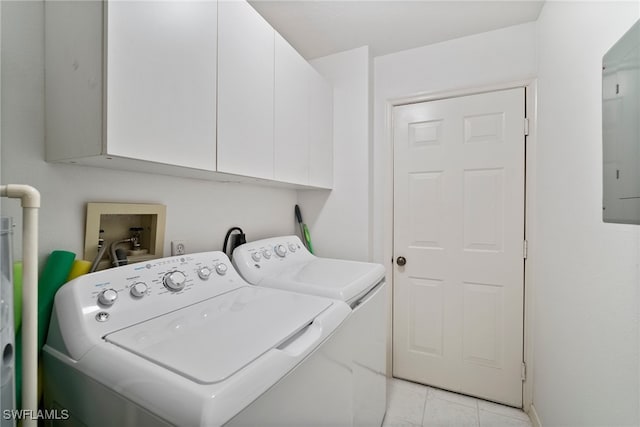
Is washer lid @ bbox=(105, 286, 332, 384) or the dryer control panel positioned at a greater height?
the dryer control panel

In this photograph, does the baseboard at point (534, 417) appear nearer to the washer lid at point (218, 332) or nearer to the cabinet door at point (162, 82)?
the washer lid at point (218, 332)

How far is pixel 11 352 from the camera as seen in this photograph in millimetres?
605

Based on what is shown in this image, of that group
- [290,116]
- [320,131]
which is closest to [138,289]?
[290,116]

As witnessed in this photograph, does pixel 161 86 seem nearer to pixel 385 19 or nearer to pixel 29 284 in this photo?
pixel 29 284

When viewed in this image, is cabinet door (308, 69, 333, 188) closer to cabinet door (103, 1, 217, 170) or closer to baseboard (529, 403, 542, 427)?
cabinet door (103, 1, 217, 170)

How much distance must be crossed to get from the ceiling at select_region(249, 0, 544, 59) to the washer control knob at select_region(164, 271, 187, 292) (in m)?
1.51

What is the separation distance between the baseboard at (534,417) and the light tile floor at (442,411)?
33 millimetres

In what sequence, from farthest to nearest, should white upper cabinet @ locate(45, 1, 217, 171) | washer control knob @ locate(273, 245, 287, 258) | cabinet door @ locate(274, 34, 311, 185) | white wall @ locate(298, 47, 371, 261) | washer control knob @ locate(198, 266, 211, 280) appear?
white wall @ locate(298, 47, 371, 261) → washer control knob @ locate(273, 245, 287, 258) → cabinet door @ locate(274, 34, 311, 185) → washer control knob @ locate(198, 266, 211, 280) → white upper cabinet @ locate(45, 1, 217, 171)

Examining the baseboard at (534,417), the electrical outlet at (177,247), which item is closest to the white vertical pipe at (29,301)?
the electrical outlet at (177,247)

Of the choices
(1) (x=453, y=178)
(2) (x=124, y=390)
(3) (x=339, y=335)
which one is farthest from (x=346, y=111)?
(2) (x=124, y=390)

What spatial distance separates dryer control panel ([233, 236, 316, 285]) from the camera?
1.38m

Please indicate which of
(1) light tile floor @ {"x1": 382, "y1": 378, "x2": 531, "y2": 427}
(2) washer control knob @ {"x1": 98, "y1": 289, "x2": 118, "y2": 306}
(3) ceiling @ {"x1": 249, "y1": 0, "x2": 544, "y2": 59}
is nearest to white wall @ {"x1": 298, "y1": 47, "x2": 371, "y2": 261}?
(3) ceiling @ {"x1": 249, "y1": 0, "x2": 544, "y2": 59}

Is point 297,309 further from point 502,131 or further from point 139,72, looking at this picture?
point 502,131

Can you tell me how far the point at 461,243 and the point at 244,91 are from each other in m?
1.67
